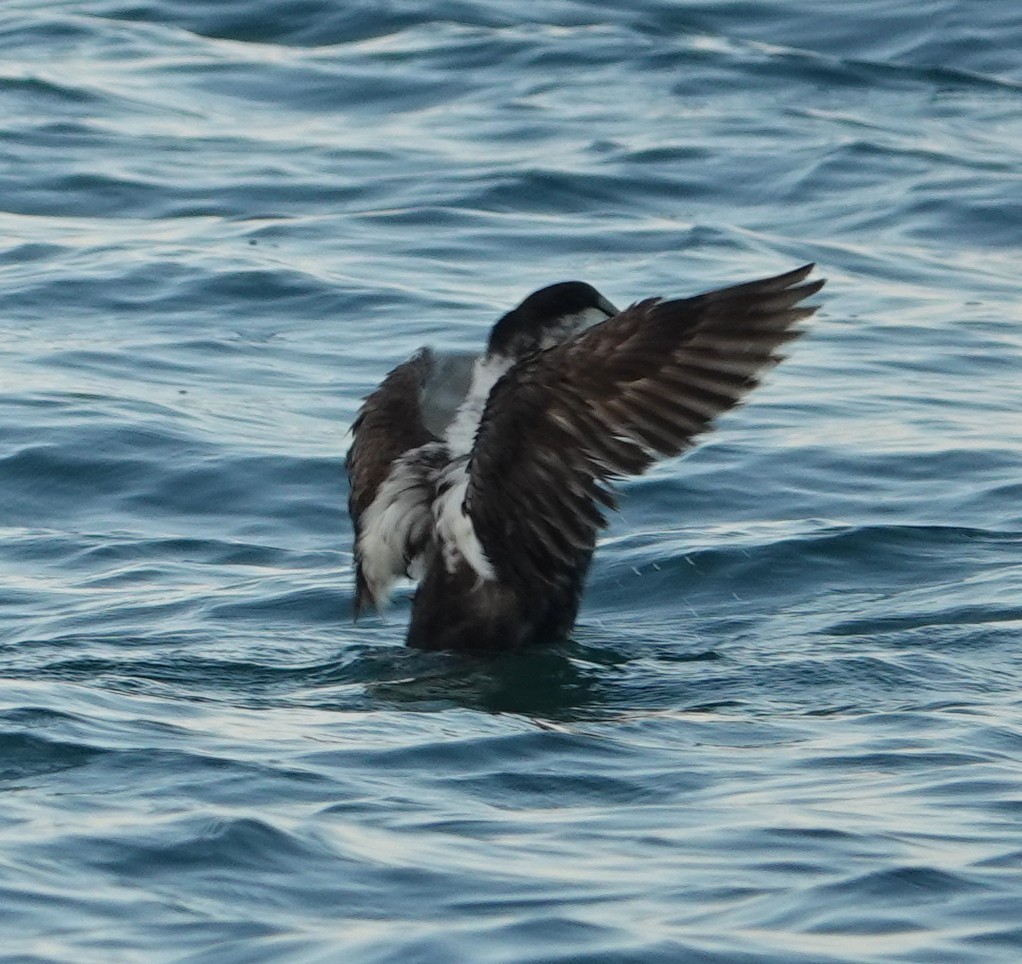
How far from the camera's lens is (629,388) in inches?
243

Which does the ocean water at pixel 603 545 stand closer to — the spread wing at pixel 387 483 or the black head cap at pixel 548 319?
the spread wing at pixel 387 483

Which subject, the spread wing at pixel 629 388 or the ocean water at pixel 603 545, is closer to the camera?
the ocean water at pixel 603 545

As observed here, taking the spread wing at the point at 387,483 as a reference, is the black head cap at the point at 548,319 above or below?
above

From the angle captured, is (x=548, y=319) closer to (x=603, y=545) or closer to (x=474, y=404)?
(x=474, y=404)

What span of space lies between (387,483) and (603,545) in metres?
1.49


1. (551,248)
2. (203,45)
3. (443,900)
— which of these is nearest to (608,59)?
(203,45)

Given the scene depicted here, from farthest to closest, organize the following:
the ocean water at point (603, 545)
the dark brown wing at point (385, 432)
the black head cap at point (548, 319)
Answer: the dark brown wing at point (385, 432)
the black head cap at point (548, 319)
the ocean water at point (603, 545)

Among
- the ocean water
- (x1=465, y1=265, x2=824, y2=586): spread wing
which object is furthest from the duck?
the ocean water

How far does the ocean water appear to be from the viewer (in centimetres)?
467

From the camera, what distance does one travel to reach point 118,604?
289 inches

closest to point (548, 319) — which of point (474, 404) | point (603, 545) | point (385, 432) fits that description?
point (474, 404)

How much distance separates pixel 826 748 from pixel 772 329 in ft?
3.58

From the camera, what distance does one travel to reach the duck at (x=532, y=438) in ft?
20.1

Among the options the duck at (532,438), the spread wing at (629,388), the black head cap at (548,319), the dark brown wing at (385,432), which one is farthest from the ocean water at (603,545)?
the black head cap at (548,319)
